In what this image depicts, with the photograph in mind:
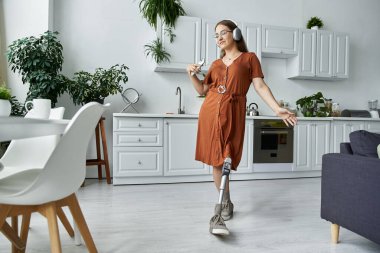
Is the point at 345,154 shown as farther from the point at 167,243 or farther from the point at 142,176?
the point at 142,176

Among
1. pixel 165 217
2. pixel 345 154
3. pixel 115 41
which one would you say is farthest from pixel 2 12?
pixel 345 154

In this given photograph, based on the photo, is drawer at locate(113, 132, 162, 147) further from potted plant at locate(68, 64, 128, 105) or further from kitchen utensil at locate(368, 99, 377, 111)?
kitchen utensil at locate(368, 99, 377, 111)

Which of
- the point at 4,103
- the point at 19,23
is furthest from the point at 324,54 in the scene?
the point at 4,103

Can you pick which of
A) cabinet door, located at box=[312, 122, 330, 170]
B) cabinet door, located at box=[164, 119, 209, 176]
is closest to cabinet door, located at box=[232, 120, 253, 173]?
cabinet door, located at box=[164, 119, 209, 176]

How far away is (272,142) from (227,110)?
7.49ft

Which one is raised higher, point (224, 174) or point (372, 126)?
point (372, 126)

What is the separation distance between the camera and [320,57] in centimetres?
473

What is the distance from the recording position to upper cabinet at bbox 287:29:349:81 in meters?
4.67

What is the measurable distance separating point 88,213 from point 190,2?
3.33 m

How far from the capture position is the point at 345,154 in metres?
1.87

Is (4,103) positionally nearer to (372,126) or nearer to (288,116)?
(288,116)

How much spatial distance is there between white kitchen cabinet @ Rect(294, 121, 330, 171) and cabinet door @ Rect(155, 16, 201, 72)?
1792 millimetres

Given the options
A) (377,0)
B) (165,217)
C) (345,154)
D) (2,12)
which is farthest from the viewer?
(377,0)

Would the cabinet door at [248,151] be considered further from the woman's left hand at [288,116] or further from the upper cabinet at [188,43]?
the woman's left hand at [288,116]
